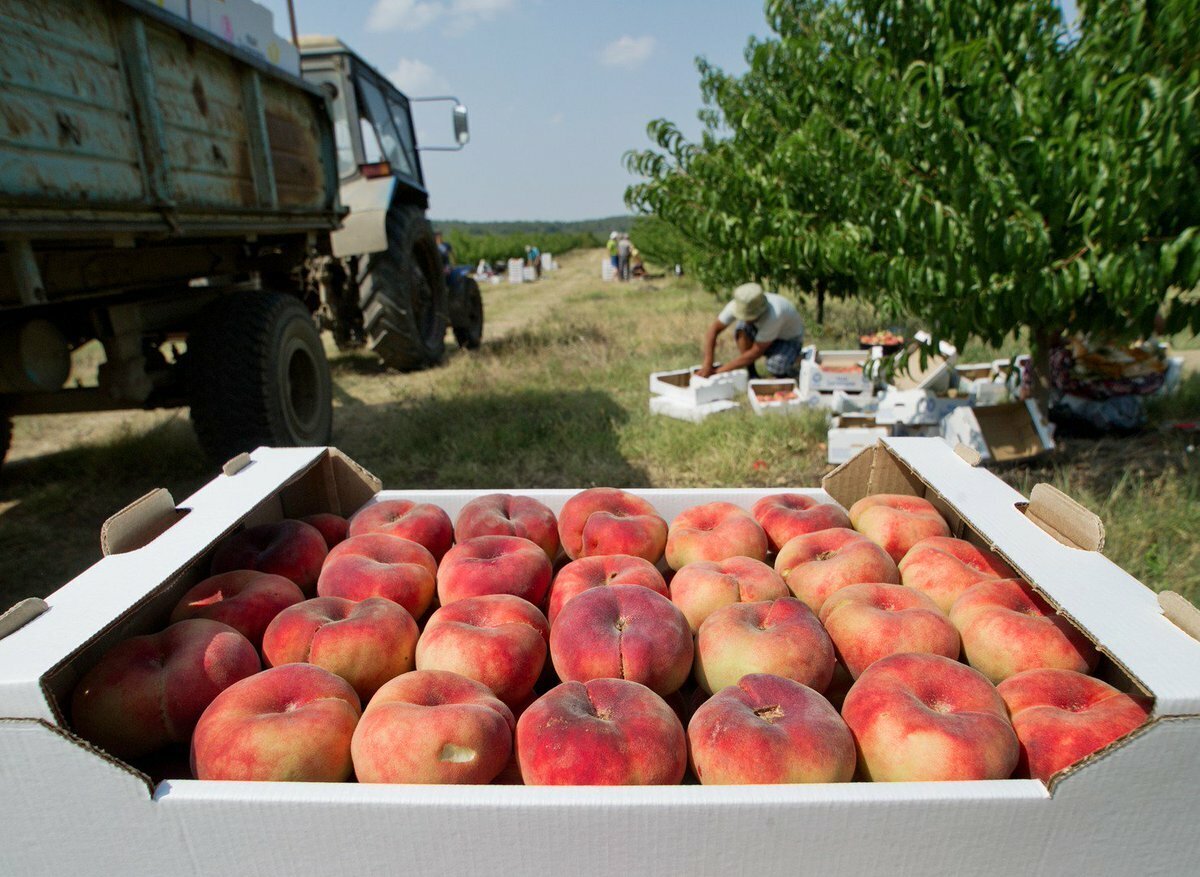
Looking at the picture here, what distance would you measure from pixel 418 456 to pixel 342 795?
4034 mm

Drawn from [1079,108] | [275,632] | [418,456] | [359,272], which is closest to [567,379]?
[359,272]

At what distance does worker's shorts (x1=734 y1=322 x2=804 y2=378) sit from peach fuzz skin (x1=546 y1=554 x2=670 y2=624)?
210 inches

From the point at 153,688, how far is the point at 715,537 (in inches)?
41.8

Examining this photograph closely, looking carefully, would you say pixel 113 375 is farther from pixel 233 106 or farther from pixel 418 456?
pixel 418 456

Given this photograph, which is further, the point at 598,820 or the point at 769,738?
the point at 769,738

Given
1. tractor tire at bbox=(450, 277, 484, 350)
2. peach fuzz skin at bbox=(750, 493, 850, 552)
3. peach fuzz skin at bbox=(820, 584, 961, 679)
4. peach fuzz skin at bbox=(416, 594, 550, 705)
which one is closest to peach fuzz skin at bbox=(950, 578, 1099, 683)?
peach fuzz skin at bbox=(820, 584, 961, 679)

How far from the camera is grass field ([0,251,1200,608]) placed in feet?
10.9

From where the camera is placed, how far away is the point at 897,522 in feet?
5.22

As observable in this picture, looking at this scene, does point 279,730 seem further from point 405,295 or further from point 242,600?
point 405,295

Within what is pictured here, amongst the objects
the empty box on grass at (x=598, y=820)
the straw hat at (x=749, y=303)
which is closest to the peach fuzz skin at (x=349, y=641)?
the empty box on grass at (x=598, y=820)

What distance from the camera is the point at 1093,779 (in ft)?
2.56

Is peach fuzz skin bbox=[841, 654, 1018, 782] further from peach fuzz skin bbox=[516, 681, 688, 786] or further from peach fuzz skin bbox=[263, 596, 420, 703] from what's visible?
peach fuzz skin bbox=[263, 596, 420, 703]

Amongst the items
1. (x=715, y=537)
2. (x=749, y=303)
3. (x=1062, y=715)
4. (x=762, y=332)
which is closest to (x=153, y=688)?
(x=715, y=537)

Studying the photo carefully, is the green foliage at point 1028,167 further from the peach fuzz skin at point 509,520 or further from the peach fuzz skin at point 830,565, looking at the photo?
the peach fuzz skin at point 509,520
